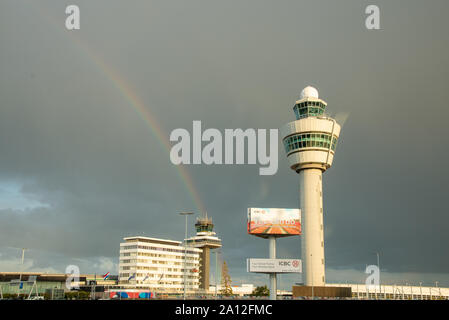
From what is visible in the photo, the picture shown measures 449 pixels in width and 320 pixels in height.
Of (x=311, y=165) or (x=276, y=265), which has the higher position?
(x=311, y=165)

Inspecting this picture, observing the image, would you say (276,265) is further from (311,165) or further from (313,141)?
(313,141)

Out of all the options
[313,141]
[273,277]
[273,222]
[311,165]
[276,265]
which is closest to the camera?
[276,265]

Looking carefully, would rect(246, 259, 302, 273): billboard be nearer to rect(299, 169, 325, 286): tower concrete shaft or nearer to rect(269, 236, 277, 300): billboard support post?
rect(269, 236, 277, 300): billboard support post

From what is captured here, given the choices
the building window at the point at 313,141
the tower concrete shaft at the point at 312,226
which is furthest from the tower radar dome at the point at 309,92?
the tower concrete shaft at the point at 312,226

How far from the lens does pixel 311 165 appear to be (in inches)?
5689

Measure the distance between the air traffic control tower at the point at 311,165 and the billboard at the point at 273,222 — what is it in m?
14.7

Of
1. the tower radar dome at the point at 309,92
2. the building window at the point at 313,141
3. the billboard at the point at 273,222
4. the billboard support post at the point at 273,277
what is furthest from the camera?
the tower radar dome at the point at 309,92

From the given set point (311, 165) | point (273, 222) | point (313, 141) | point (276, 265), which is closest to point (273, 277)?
point (276, 265)

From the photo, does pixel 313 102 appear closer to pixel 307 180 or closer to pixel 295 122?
pixel 295 122

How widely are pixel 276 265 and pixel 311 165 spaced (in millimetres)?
35751

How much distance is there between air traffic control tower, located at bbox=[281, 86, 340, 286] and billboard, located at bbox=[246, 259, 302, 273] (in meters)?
13.8

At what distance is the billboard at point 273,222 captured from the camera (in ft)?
422

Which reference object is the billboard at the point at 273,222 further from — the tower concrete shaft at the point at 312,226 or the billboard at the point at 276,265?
the tower concrete shaft at the point at 312,226

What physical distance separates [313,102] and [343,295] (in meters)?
62.8
